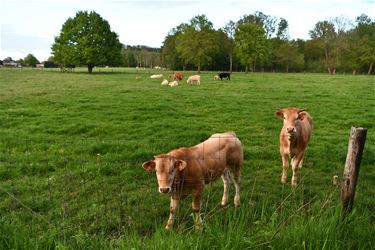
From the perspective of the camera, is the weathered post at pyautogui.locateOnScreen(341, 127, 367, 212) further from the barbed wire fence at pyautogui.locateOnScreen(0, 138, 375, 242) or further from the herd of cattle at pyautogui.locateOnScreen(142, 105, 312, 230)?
the herd of cattle at pyautogui.locateOnScreen(142, 105, 312, 230)

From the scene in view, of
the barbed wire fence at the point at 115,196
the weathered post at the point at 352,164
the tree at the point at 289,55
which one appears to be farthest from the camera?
the tree at the point at 289,55

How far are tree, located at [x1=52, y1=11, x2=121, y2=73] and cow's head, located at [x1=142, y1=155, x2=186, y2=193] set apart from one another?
2182 inches

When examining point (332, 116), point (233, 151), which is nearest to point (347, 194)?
point (233, 151)

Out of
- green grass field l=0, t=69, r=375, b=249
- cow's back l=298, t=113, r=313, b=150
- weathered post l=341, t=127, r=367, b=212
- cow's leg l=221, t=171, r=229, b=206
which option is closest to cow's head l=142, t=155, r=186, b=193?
green grass field l=0, t=69, r=375, b=249

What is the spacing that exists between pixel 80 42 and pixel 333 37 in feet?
170

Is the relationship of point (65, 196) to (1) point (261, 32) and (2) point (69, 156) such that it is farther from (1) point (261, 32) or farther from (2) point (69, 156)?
(1) point (261, 32)

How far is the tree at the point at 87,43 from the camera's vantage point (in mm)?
58500

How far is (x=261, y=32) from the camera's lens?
73062 mm

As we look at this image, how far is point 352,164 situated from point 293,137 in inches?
131

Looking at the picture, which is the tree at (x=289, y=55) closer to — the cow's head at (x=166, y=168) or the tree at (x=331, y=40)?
the tree at (x=331, y=40)

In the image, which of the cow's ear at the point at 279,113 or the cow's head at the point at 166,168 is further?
the cow's ear at the point at 279,113

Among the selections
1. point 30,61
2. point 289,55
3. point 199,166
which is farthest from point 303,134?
point 30,61

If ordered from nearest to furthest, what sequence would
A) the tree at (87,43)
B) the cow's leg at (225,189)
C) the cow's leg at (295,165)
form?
the cow's leg at (225,189) < the cow's leg at (295,165) < the tree at (87,43)

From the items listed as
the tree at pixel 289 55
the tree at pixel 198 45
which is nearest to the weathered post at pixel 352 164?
the tree at pixel 198 45
